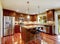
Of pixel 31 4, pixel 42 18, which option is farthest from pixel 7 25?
pixel 42 18

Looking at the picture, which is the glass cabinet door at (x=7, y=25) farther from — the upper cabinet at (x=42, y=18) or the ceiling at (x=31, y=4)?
the upper cabinet at (x=42, y=18)

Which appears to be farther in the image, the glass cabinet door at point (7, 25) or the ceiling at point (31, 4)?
the glass cabinet door at point (7, 25)

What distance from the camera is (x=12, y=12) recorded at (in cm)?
1080

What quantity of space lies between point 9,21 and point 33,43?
455 centimetres

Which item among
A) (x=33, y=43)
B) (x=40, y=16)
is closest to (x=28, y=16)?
(x=40, y=16)

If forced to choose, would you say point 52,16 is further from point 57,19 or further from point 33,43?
point 33,43

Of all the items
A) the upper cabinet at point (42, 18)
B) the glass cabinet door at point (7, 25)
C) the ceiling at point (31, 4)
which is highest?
the ceiling at point (31, 4)

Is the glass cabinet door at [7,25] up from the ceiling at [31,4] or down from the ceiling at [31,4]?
down

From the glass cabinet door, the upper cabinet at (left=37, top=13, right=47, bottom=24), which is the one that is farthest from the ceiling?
the upper cabinet at (left=37, top=13, right=47, bottom=24)

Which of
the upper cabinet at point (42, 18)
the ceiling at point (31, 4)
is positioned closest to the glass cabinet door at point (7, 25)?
the ceiling at point (31, 4)

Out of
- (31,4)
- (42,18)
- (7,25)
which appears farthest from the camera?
(42,18)

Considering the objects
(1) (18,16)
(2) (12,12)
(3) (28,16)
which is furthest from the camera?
(3) (28,16)

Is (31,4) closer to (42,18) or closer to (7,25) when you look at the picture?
(7,25)

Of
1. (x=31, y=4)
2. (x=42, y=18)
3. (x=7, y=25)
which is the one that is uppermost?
(x=31, y=4)
